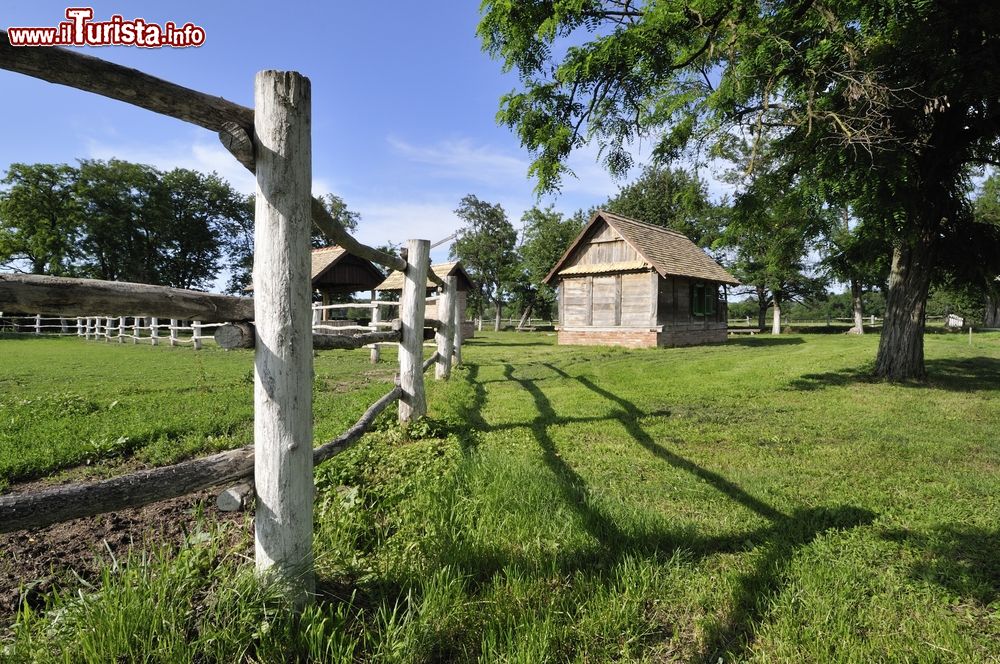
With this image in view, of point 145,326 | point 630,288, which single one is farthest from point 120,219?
point 630,288

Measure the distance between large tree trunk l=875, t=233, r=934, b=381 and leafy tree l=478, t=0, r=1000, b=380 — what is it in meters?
1.87

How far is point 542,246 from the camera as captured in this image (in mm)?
34906

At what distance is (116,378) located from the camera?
28.2 ft

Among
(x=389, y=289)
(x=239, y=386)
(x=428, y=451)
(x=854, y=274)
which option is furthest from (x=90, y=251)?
(x=854, y=274)

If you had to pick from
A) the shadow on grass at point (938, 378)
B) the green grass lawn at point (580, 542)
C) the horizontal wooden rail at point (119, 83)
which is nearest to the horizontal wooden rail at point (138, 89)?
the horizontal wooden rail at point (119, 83)

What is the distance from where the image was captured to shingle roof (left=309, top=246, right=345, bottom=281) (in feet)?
67.2

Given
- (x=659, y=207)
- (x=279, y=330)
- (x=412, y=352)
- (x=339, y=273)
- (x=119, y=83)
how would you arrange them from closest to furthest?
(x=119, y=83) < (x=279, y=330) < (x=412, y=352) < (x=339, y=273) < (x=659, y=207)

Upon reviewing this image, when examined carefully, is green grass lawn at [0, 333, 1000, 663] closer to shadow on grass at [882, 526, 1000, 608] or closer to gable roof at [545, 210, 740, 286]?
shadow on grass at [882, 526, 1000, 608]

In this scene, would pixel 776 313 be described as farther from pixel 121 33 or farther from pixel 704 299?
pixel 121 33

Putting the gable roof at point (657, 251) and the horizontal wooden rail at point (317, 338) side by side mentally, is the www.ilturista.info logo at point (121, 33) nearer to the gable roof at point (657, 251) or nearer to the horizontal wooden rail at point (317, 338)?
the horizontal wooden rail at point (317, 338)

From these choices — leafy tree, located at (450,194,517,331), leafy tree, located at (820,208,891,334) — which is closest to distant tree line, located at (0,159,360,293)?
leafy tree, located at (450,194,517,331)

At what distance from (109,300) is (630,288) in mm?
18425

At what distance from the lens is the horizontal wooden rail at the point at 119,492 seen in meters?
1.38

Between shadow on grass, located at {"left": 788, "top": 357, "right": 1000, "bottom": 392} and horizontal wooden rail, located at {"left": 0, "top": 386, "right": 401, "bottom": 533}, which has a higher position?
horizontal wooden rail, located at {"left": 0, "top": 386, "right": 401, "bottom": 533}
